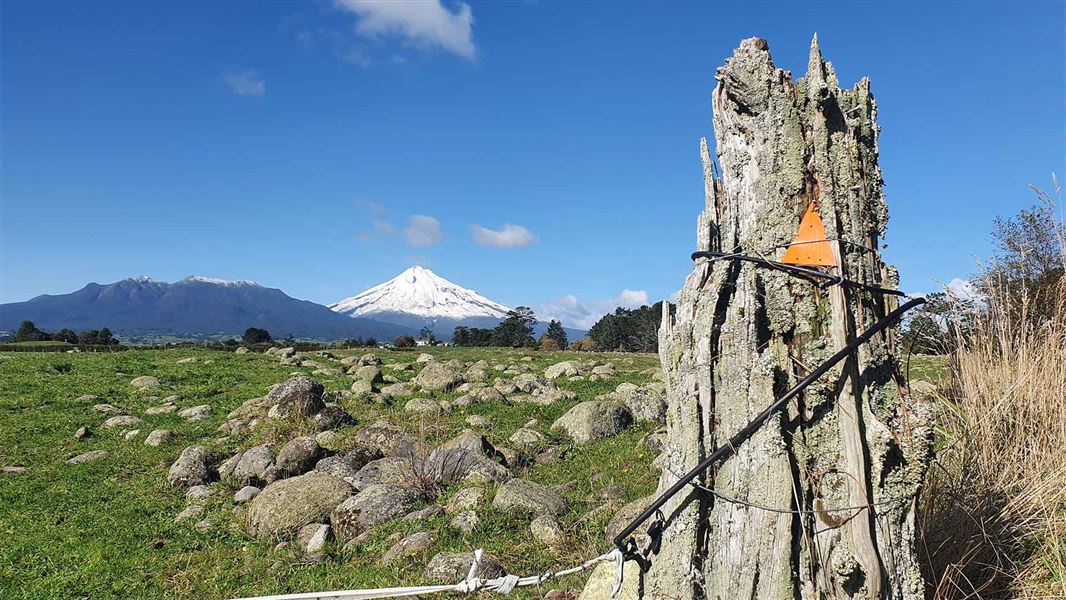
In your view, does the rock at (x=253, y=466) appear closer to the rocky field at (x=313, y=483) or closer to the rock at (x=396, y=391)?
the rocky field at (x=313, y=483)

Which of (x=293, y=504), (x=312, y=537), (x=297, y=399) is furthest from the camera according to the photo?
(x=297, y=399)

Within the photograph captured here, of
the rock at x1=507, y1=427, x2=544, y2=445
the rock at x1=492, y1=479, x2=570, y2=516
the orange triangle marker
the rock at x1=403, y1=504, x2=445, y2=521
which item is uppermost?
the orange triangle marker

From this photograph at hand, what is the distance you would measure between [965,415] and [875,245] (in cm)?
273

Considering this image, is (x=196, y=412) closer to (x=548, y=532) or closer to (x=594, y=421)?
(x=594, y=421)

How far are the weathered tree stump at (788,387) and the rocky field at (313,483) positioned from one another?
2931 mm

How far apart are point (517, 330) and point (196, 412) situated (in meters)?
33.0

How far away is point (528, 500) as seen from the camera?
301 inches

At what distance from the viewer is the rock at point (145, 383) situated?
61.7 feet

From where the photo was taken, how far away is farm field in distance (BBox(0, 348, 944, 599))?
6828 mm

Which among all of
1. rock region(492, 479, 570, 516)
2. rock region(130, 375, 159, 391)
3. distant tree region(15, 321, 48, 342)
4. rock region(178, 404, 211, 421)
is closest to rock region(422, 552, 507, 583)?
rock region(492, 479, 570, 516)

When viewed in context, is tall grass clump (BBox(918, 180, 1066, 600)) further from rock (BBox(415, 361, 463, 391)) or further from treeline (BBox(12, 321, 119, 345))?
treeline (BBox(12, 321, 119, 345))

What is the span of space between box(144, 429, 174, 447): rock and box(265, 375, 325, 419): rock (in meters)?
1.96

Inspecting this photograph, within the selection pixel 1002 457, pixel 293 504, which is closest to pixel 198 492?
pixel 293 504

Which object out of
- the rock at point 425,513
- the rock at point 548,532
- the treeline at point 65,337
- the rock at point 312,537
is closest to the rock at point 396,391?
the rock at point 312,537
